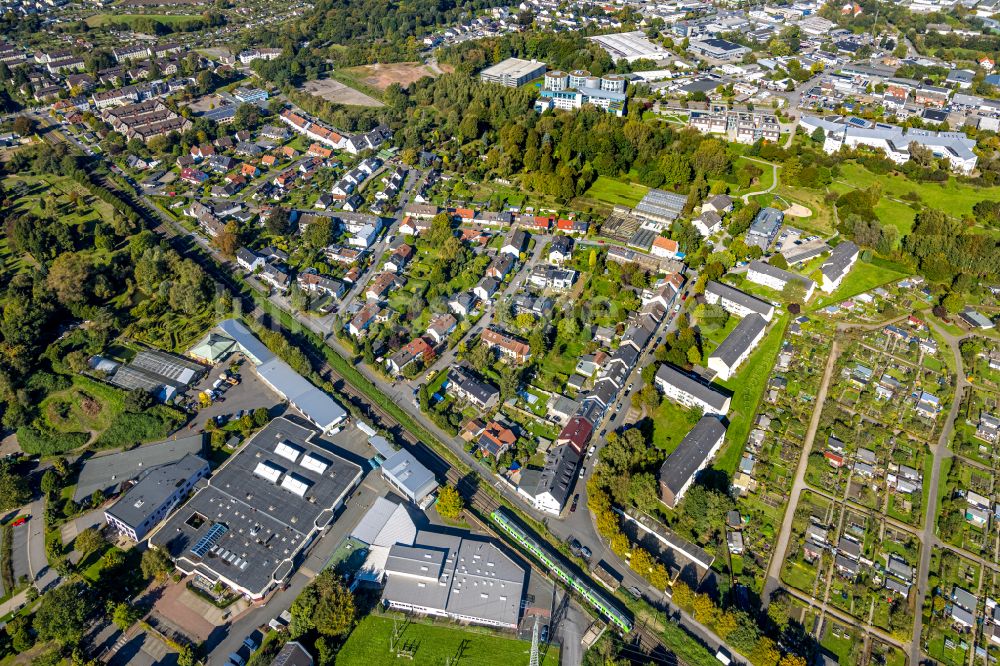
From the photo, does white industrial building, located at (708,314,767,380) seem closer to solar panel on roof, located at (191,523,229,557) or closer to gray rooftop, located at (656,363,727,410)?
gray rooftop, located at (656,363,727,410)

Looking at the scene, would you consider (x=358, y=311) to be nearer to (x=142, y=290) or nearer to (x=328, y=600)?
(x=142, y=290)

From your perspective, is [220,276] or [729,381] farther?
[220,276]

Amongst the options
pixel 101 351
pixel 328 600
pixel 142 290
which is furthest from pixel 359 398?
pixel 142 290

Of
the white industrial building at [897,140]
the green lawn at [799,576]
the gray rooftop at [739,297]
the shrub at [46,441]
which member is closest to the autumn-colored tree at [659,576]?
the green lawn at [799,576]

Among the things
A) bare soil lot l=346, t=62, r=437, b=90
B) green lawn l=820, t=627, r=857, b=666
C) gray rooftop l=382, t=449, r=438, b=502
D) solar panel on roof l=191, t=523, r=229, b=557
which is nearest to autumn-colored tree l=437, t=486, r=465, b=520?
gray rooftop l=382, t=449, r=438, b=502

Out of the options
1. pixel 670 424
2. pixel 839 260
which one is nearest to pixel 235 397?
pixel 670 424
